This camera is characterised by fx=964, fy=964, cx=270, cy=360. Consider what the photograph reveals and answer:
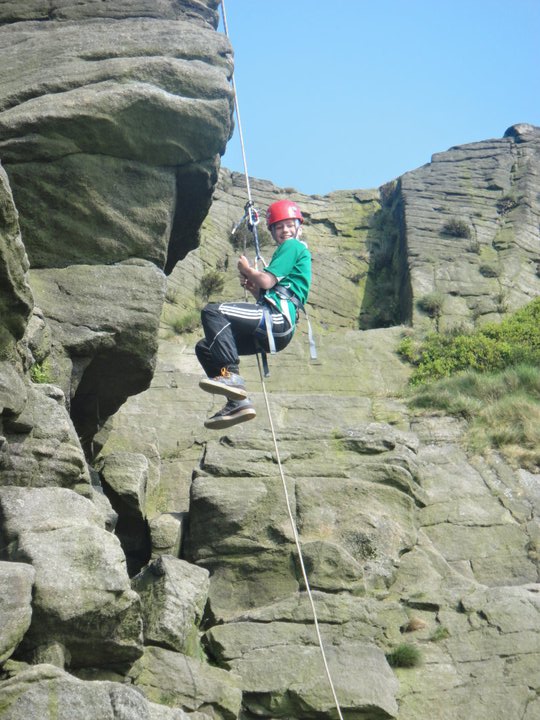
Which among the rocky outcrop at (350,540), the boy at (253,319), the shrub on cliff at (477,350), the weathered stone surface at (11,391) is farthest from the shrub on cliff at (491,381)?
the weathered stone surface at (11,391)

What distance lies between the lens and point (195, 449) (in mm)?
13727

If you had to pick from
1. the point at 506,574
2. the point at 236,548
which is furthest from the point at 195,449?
the point at 506,574

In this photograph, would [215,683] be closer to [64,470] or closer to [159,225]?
[64,470]

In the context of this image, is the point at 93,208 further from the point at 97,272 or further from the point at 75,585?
the point at 75,585

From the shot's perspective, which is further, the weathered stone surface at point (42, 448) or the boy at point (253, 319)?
the boy at point (253, 319)

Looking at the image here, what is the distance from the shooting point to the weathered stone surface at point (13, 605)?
18.9 ft

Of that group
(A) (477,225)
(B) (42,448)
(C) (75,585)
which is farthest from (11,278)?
(A) (477,225)

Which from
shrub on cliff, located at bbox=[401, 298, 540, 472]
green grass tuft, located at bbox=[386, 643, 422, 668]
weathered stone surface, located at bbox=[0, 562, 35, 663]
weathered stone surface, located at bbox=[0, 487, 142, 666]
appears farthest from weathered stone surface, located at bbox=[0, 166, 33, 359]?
shrub on cliff, located at bbox=[401, 298, 540, 472]

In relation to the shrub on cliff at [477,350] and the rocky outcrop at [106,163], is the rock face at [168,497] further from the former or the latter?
the shrub on cliff at [477,350]

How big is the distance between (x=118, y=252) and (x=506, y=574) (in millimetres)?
5618

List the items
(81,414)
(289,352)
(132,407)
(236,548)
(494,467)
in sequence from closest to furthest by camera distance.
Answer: (236,548)
(81,414)
(494,467)
(132,407)
(289,352)

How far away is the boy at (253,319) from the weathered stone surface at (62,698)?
8.65 ft

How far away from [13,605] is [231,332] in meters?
3.07

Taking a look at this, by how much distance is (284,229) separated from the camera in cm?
846
